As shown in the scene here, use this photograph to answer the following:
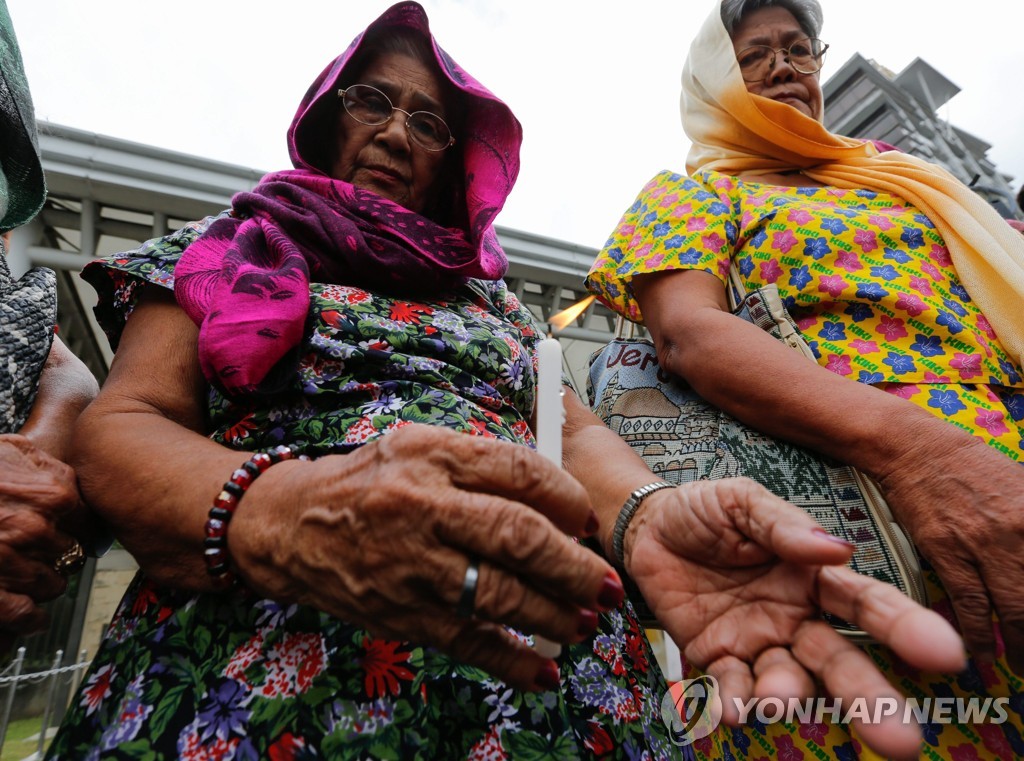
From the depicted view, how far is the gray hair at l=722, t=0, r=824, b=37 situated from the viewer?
2.28 metres

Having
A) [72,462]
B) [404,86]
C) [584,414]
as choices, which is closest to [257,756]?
[72,462]

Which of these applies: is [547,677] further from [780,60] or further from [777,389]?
[780,60]

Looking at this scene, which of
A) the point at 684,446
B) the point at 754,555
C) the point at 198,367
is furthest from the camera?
the point at 684,446

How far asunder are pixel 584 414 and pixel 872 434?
66cm

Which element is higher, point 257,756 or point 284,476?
point 284,476

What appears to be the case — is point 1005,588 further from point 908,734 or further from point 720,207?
point 720,207

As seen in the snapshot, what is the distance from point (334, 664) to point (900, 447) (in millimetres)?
1127

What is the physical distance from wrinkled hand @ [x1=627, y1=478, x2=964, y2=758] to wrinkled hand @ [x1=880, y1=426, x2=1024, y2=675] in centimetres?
53

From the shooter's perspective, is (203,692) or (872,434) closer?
(203,692)

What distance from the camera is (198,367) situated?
3.77 ft

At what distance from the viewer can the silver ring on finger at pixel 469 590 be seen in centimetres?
62

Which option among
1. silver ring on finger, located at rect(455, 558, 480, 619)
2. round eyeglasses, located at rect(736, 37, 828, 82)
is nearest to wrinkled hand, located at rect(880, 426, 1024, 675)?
silver ring on finger, located at rect(455, 558, 480, 619)

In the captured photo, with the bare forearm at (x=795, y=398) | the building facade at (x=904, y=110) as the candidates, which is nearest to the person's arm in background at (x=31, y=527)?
the bare forearm at (x=795, y=398)

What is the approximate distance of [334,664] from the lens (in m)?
0.88
